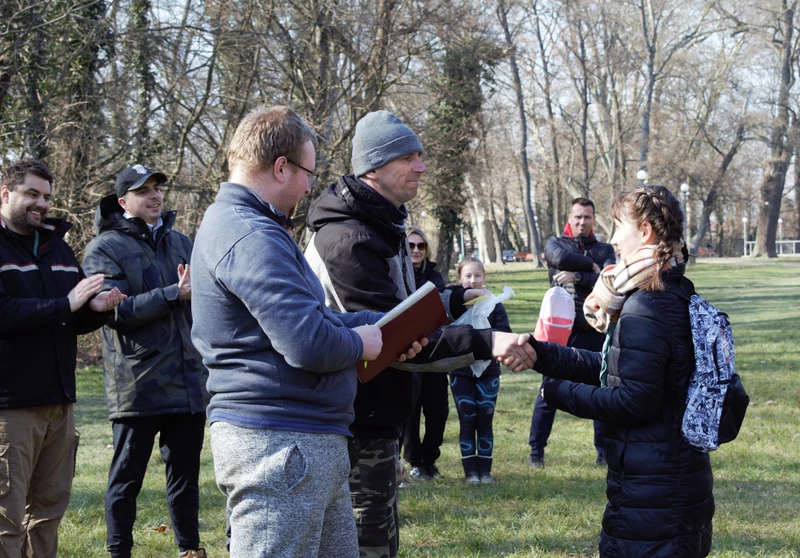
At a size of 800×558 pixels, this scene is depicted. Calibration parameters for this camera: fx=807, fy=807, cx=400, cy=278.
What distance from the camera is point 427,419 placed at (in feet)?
22.9

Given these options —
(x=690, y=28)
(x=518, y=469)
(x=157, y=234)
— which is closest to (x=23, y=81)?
(x=157, y=234)

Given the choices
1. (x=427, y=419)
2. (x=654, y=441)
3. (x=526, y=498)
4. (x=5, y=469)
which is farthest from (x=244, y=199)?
(x=427, y=419)

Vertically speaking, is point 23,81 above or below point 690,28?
below

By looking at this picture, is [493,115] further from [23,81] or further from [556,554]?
[556,554]

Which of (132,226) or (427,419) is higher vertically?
(132,226)

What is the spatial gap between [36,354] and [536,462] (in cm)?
440

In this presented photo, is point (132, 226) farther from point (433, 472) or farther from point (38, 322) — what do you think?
point (433, 472)

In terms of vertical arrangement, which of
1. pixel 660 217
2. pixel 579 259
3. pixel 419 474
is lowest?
pixel 419 474

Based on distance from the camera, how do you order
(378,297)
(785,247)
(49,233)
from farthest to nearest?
1. (785,247)
2. (49,233)
3. (378,297)

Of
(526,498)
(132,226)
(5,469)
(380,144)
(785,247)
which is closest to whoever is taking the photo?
(380,144)

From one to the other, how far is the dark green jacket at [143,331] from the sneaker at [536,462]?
3.35m

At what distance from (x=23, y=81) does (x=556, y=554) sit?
1057cm

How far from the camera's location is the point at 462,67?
63.6ft

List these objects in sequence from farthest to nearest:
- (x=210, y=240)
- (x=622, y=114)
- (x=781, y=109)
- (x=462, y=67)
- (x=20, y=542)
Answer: (x=781, y=109) < (x=622, y=114) < (x=462, y=67) < (x=20, y=542) < (x=210, y=240)
